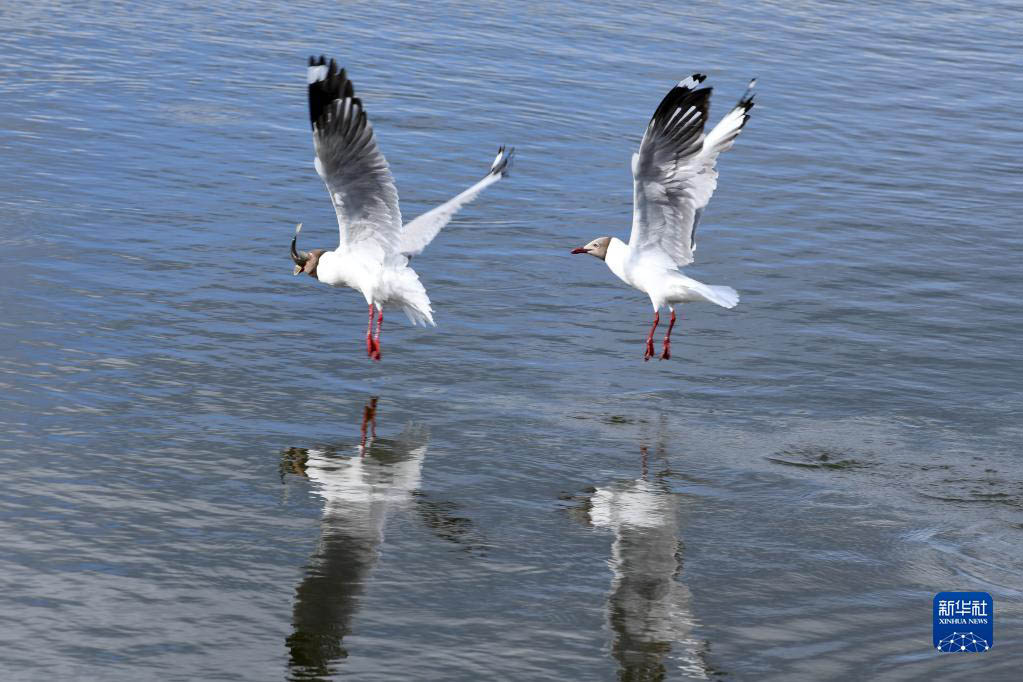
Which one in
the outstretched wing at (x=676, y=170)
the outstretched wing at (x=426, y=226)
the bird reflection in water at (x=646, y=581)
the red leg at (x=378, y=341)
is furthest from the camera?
the outstretched wing at (x=426, y=226)

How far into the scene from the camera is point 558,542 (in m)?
9.18

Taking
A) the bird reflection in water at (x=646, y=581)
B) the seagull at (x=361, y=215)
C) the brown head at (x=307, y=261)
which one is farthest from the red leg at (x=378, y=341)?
the bird reflection in water at (x=646, y=581)

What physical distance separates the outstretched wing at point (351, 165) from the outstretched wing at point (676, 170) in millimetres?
2003

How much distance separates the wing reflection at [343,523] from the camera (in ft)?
25.8

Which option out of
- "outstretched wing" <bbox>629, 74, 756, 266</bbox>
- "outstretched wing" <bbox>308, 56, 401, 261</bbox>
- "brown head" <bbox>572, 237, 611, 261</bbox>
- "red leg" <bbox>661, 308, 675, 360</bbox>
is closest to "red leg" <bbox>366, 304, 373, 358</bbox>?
"outstretched wing" <bbox>308, 56, 401, 261</bbox>

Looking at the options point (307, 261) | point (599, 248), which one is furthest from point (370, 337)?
point (599, 248)

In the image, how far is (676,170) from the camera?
478 inches

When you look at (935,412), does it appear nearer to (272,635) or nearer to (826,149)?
(272,635)

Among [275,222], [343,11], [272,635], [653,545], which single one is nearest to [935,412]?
[653,545]

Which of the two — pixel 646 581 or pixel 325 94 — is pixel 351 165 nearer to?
pixel 325 94

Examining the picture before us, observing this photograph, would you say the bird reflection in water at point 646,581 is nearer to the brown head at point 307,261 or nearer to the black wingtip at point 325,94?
the black wingtip at point 325,94

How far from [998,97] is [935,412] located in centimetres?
1371

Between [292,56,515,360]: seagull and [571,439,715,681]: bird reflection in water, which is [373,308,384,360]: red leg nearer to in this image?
[292,56,515,360]: seagull

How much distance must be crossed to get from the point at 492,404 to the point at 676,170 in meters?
2.49
